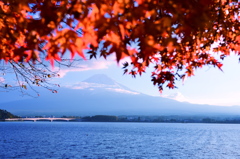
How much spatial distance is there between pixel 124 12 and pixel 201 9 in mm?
946

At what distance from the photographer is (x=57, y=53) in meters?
3.25

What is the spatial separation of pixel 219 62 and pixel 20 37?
217 inches

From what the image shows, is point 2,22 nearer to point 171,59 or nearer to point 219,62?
point 171,59

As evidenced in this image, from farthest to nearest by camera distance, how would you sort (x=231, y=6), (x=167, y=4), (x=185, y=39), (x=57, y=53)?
(x=231, y=6) → (x=185, y=39) → (x=167, y=4) → (x=57, y=53)

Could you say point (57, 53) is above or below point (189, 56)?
below

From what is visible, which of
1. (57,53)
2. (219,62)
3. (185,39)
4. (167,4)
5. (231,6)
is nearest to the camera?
(57,53)

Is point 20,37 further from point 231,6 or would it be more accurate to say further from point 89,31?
point 231,6

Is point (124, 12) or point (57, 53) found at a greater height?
point (124, 12)

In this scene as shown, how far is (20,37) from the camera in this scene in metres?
4.50

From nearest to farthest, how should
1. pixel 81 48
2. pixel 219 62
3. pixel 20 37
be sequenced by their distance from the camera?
pixel 81 48, pixel 20 37, pixel 219 62

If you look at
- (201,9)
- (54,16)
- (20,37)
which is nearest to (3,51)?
(20,37)

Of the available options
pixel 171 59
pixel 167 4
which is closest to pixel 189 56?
pixel 171 59

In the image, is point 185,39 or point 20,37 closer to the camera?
point 185,39

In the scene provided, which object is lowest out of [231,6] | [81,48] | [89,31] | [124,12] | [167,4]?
[81,48]
